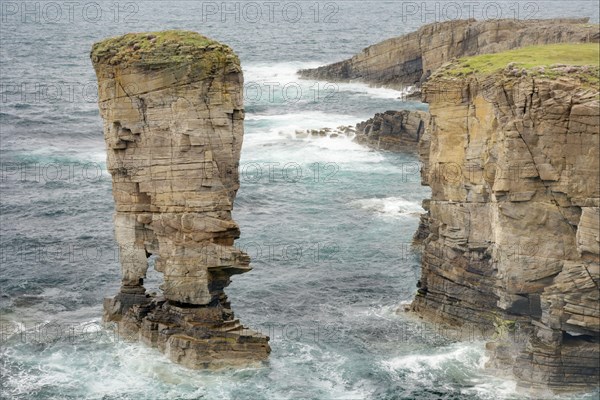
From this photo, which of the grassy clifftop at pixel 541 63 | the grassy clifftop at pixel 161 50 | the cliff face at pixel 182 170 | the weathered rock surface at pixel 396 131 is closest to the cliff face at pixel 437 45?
the weathered rock surface at pixel 396 131

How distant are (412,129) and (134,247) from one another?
155 ft

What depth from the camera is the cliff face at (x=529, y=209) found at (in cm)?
4928

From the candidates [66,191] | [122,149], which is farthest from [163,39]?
[66,191]

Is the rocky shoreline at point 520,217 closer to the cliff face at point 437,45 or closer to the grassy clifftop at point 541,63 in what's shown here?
the grassy clifftop at point 541,63

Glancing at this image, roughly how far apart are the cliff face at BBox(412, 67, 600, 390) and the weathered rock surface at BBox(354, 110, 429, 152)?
40310 mm

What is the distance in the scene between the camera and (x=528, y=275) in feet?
170

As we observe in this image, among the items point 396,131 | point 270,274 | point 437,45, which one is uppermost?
point 437,45

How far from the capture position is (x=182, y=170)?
52.4m

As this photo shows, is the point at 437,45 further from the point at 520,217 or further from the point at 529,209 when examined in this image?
the point at 529,209

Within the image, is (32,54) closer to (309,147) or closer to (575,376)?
(309,147)

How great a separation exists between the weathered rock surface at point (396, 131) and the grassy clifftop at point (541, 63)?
3786cm

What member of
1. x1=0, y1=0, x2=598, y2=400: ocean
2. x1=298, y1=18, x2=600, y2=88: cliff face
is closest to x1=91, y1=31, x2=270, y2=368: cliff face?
x1=0, y1=0, x2=598, y2=400: ocean

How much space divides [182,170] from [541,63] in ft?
58.1

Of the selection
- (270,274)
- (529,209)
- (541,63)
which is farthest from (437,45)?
(529,209)
